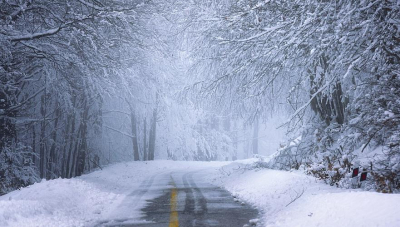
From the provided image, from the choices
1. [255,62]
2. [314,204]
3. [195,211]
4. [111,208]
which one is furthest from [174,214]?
[255,62]

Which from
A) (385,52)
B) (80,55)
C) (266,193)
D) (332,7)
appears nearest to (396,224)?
(385,52)

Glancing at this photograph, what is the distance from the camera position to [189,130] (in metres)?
37.8

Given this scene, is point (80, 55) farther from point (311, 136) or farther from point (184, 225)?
point (311, 136)

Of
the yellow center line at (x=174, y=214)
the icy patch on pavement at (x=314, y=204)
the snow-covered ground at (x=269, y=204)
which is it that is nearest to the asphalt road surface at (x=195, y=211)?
the yellow center line at (x=174, y=214)

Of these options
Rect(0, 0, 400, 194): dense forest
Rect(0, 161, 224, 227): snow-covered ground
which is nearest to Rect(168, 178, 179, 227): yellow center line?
Rect(0, 161, 224, 227): snow-covered ground

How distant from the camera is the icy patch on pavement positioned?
512cm

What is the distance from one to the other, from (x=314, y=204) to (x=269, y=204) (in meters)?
2.12

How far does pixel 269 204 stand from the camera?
885 cm

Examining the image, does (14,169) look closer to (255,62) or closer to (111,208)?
(111,208)

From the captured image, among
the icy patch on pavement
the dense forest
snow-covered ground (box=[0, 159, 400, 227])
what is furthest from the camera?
the dense forest

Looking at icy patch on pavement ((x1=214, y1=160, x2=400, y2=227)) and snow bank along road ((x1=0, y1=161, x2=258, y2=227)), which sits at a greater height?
icy patch on pavement ((x1=214, y1=160, x2=400, y2=227))

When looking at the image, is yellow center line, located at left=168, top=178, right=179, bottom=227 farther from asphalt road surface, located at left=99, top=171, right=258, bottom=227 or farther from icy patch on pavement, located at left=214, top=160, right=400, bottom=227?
icy patch on pavement, located at left=214, top=160, right=400, bottom=227

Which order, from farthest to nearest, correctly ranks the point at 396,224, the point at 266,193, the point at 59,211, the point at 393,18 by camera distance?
the point at 266,193
the point at 59,211
the point at 393,18
the point at 396,224

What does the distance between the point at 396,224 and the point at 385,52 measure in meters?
3.66
